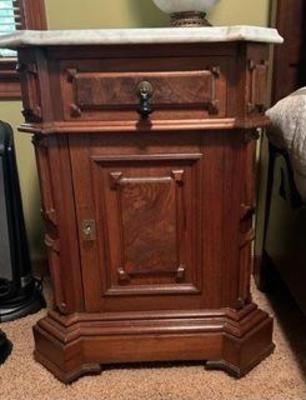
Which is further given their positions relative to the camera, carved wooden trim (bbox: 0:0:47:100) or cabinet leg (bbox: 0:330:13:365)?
carved wooden trim (bbox: 0:0:47:100)

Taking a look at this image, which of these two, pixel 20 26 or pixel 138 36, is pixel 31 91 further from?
pixel 20 26

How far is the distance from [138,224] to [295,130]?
16.2 inches

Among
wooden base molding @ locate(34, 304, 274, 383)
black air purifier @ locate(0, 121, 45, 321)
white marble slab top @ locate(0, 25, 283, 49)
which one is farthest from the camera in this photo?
black air purifier @ locate(0, 121, 45, 321)

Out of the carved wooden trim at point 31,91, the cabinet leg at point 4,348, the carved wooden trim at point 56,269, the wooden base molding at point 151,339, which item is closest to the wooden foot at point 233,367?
the wooden base molding at point 151,339

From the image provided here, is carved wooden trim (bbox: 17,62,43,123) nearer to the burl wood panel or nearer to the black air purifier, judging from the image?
the burl wood panel

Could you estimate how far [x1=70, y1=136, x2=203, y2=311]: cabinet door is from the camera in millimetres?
867

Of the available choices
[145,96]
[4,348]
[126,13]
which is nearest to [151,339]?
[4,348]

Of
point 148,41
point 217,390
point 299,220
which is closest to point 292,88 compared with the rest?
point 299,220

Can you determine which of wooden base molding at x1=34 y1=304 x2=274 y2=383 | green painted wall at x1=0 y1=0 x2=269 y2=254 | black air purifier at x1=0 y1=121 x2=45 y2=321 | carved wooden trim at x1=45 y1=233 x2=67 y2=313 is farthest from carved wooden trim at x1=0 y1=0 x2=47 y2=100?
wooden base molding at x1=34 y1=304 x2=274 y2=383

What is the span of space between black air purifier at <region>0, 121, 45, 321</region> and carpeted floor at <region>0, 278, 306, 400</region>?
213 mm

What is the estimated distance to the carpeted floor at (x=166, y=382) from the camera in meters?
0.94

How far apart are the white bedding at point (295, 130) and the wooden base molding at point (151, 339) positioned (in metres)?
0.37

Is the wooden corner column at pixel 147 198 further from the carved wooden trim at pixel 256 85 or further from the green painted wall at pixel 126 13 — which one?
the green painted wall at pixel 126 13

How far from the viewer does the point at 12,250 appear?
3.94 feet
